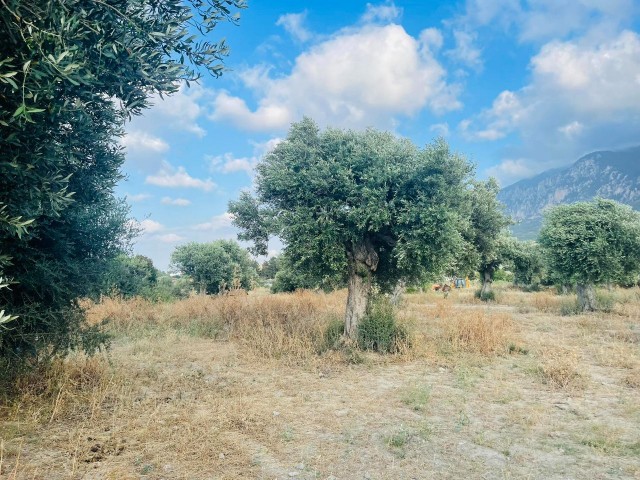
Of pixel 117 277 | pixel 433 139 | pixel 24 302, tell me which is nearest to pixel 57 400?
pixel 24 302

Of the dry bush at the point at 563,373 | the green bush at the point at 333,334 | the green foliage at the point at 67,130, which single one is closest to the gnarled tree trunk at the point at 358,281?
the green bush at the point at 333,334

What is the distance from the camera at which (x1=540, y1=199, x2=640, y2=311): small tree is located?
20938 mm

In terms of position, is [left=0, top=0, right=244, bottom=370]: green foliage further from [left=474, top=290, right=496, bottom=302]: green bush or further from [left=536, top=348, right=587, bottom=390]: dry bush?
[left=474, top=290, right=496, bottom=302]: green bush

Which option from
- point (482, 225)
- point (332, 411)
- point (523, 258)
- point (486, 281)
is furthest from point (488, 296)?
point (332, 411)

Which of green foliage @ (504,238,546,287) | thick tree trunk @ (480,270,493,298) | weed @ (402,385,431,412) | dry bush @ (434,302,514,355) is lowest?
weed @ (402,385,431,412)

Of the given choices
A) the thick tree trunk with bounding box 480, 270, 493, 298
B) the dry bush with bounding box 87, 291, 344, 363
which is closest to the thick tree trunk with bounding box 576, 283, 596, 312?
the thick tree trunk with bounding box 480, 270, 493, 298

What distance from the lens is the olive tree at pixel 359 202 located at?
11844 mm

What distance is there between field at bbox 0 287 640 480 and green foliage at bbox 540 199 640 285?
7402mm

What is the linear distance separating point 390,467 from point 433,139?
9.47 m

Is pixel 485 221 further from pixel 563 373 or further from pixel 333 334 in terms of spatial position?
pixel 563 373

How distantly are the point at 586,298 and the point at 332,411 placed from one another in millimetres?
21415

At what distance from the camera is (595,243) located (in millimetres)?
20734

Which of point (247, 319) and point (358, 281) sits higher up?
point (358, 281)

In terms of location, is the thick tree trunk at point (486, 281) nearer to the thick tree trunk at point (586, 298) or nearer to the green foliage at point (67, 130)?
the thick tree trunk at point (586, 298)
